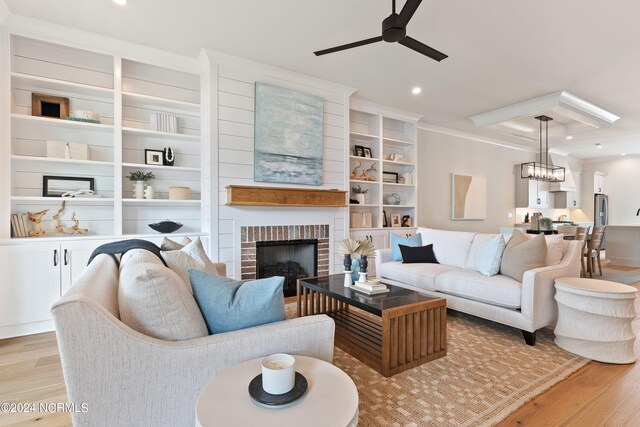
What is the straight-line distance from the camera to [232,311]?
1329mm

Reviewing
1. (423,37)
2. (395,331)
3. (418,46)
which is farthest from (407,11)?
(395,331)

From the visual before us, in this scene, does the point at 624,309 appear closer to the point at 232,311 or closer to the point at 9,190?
the point at 232,311

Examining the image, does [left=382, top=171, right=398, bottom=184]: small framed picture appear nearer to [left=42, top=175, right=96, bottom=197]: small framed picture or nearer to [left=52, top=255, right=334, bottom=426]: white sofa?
[left=42, top=175, right=96, bottom=197]: small framed picture

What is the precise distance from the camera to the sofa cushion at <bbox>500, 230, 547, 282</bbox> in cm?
283

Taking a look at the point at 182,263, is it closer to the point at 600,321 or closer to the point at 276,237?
the point at 276,237

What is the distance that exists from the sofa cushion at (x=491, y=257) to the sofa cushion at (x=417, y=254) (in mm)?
676

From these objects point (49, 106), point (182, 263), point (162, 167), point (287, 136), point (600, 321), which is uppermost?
point (49, 106)

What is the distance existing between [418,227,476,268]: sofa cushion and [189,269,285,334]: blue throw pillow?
2.95 m

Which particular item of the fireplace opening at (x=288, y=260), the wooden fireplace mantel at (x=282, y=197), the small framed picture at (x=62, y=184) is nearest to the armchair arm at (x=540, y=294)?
the wooden fireplace mantel at (x=282, y=197)

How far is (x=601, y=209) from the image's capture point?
8.45 metres

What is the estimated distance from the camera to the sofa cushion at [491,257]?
10.1 feet

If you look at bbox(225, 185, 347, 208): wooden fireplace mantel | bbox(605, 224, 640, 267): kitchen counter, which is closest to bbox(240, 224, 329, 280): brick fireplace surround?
bbox(225, 185, 347, 208): wooden fireplace mantel

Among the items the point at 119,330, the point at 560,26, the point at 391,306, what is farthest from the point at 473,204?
the point at 119,330

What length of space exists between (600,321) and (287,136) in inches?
139
